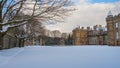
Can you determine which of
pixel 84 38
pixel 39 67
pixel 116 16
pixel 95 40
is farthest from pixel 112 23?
pixel 39 67

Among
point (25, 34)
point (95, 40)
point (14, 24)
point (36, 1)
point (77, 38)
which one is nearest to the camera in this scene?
point (36, 1)

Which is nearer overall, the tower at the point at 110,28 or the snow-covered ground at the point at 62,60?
the snow-covered ground at the point at 62,60

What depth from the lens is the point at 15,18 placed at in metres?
20.3

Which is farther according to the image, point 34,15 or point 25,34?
point 25,34

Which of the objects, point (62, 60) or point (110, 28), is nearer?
point (62, 60)

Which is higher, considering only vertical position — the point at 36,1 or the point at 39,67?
the point at 36,1

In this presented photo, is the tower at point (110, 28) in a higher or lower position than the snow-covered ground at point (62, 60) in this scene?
higher

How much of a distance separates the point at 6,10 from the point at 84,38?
269 feet

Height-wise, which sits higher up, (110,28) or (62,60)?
(110,28)

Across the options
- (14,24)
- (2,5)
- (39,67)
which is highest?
(2,5)

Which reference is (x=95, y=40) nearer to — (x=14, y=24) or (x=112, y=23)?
(x=112, y=23)

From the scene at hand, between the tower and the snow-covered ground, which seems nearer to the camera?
the snow-covered ground

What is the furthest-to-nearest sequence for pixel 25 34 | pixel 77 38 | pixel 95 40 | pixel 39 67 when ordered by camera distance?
pixel 77 38 < pixel 95 40 < pixel 25 34 < pixel 39 67

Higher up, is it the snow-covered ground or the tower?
the tower
